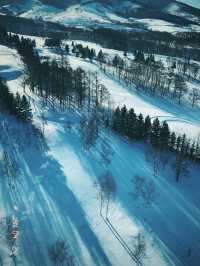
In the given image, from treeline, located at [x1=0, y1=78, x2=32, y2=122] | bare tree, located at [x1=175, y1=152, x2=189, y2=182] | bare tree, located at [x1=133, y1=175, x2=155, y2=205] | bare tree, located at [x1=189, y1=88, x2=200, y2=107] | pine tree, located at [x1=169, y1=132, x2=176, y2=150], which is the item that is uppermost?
treeline, located at [x1=0, y1=78, x2=32, y2=122]

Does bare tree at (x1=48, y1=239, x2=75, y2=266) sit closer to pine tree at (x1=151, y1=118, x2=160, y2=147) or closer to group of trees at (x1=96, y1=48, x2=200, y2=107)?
pine tree at (x1=151, y1=118, x2=160, y2=147)

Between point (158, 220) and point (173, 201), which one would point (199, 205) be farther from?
point (158, 220)

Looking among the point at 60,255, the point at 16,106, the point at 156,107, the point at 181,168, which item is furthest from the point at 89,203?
the point at 156,107

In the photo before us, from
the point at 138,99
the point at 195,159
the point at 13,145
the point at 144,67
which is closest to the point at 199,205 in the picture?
the point at 195,159

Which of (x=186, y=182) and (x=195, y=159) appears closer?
(x=186, y=182)

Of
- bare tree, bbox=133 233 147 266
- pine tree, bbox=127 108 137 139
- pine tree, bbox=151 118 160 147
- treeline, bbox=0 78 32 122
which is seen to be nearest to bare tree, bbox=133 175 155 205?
bare tree, bbox=133 233 147 266

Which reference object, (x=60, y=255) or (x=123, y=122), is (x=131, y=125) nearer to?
(x=123, y=122)
